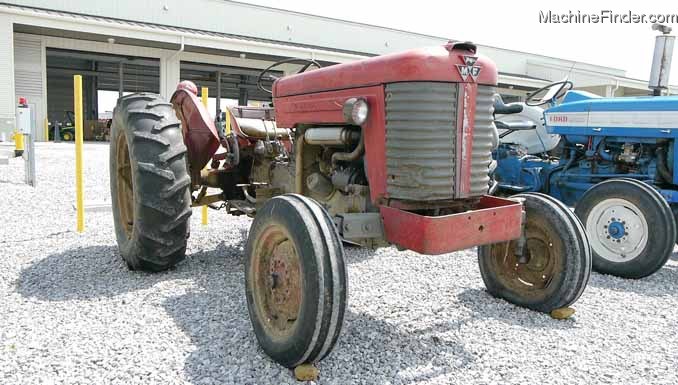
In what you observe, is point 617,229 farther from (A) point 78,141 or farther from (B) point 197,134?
(A) point 78,141

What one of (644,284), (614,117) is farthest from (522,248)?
(614,117)

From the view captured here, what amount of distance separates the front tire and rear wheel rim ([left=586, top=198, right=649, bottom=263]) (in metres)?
3.19

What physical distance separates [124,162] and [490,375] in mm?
3202

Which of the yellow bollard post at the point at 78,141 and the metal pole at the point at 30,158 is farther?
the metal pole at the point at 30,158

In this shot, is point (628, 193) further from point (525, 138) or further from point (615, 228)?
point (525, 138)

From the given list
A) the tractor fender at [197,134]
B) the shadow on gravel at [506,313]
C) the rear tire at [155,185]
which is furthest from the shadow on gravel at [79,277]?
the shadow on gravel at [506,313]

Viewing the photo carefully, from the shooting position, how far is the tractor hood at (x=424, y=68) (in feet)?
8.14

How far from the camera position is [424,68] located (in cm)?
247

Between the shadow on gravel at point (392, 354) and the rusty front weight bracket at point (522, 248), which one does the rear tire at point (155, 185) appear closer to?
the shadow on gravel at point (392, 354)

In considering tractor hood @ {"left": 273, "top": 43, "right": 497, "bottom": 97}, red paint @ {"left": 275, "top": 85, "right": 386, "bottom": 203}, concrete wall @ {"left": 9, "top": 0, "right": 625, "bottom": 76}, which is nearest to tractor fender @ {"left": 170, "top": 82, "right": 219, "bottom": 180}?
red paint @ {"left": 275, "top": 85, "right": 386, "bottom": 203}

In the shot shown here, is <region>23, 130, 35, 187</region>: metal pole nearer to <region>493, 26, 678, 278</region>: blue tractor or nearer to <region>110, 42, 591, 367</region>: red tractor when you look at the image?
<region>110, 42, 591, 367</region>: red tractor

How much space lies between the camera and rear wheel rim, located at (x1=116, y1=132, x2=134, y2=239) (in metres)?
4.21

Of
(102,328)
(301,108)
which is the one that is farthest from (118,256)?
(301,108)

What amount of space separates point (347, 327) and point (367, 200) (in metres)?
0.73
